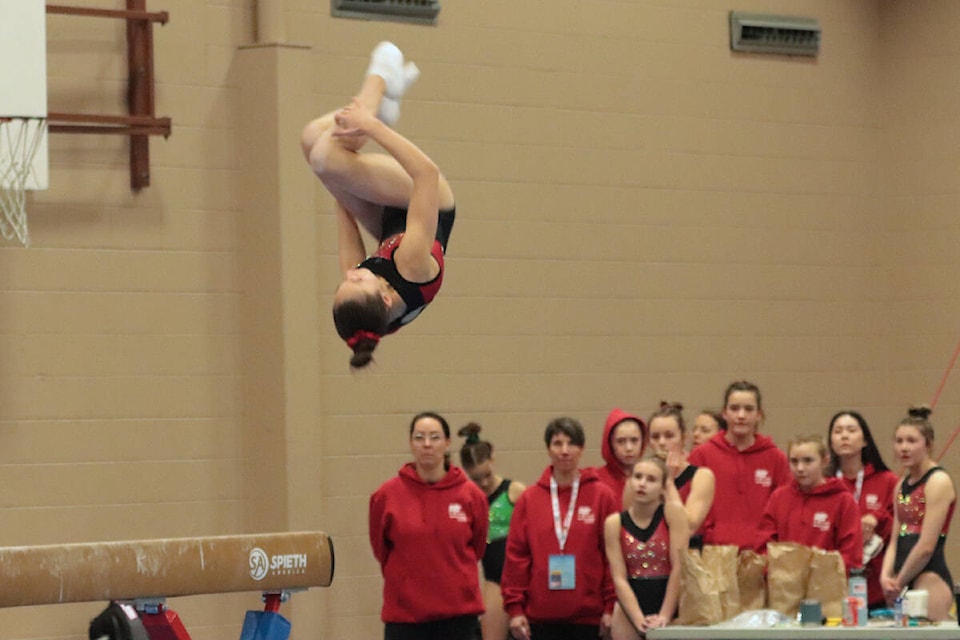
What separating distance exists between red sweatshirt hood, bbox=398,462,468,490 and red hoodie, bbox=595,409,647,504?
662 mm

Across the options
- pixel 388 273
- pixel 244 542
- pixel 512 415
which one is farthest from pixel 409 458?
pixel 388 273

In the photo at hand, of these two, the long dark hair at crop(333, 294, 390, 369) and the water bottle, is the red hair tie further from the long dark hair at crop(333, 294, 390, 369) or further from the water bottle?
the water bottle

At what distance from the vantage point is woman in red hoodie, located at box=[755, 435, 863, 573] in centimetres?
629

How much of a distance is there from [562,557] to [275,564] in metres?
2.06

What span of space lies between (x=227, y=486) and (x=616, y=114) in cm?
309

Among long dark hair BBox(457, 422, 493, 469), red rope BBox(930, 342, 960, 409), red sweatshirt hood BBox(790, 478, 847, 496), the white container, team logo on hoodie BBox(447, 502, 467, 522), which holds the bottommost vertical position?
the white container

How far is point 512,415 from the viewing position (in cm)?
815

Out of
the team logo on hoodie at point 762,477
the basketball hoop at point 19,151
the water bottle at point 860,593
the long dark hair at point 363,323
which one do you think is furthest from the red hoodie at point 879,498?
the basketball hoop at point 19,151

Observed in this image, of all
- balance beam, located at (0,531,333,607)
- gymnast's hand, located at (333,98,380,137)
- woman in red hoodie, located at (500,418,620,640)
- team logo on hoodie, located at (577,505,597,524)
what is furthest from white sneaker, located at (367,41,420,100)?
team logo on hoodie, located at (577,505,597,524)

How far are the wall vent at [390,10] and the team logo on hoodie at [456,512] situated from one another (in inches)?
110

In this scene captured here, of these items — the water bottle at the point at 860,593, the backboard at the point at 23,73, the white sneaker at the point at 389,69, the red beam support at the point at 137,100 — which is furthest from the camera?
the red beam support at the point at 137,100

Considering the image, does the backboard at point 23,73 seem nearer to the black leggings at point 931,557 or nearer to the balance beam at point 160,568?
the balance beam at point 160,568

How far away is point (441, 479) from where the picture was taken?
6.82 m

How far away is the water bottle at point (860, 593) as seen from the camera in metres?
5.71
